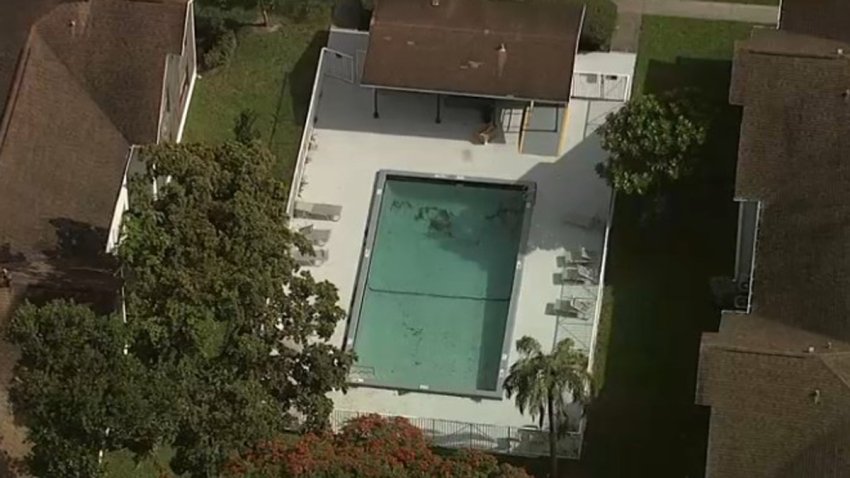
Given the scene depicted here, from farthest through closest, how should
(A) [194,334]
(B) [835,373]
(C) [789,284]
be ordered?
1. (C) [789,284]
2. (B) [835,373]
3. (A) [194,334]

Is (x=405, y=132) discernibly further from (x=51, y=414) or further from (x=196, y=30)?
(x=51, y=414)

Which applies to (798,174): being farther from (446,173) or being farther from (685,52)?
(446,173)

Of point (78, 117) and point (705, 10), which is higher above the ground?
point (705, 10)

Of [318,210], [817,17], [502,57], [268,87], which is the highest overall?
[817,17]

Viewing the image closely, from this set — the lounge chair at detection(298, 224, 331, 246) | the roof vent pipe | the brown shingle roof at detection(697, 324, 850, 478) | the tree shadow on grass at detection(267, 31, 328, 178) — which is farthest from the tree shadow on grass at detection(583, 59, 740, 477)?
the tree shadow on grass at detection(267, 31, 328, 178)

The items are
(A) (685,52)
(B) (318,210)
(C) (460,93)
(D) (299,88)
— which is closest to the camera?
(B) (318,210)

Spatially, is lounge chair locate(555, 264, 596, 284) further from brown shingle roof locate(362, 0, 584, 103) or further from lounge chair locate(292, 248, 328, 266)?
lounge chair locate(292, 248, 328, 266)

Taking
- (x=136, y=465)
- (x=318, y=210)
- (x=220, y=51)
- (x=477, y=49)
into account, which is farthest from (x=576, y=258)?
(x=136, y=465)

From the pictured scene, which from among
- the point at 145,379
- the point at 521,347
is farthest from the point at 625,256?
the point at 145,379
